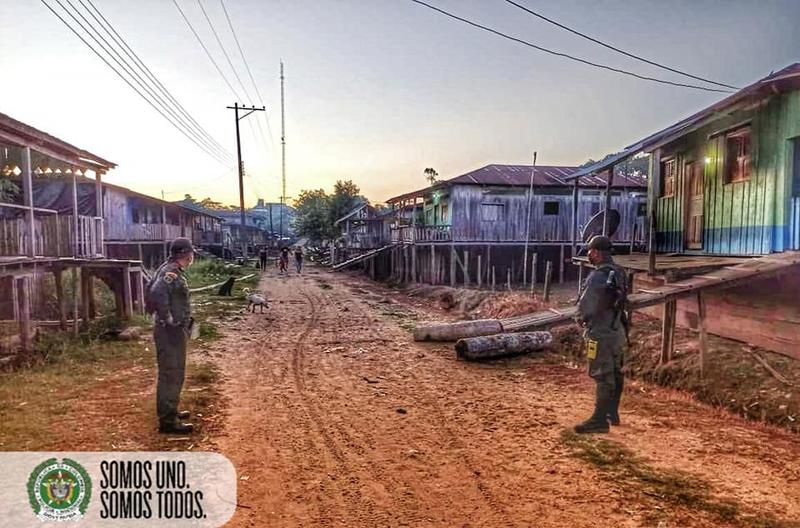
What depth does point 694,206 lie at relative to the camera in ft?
38.5

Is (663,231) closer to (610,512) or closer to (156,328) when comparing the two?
(610,512)

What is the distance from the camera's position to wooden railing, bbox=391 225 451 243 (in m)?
24.9

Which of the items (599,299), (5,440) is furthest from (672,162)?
(5,440)

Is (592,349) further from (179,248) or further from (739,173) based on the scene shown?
(739,173)

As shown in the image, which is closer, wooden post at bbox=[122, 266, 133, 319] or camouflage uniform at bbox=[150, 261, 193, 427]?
camouflage uniform at bbox=[150, 261, 193, 427]

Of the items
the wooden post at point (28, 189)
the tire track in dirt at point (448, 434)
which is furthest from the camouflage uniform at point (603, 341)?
the wooden post at point (28, 189)

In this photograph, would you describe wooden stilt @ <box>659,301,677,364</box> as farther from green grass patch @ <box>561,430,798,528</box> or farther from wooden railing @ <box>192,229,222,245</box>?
wooden railing @ <box>192,229,222,245</box>

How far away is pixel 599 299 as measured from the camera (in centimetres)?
527

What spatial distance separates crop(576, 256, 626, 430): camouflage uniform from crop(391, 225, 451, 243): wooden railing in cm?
1901

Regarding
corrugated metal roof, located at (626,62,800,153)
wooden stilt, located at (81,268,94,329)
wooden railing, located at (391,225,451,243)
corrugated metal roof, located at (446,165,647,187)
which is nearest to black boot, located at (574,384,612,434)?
corrugated metal roof, located at (626,62,800,153)

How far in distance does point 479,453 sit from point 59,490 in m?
3.82

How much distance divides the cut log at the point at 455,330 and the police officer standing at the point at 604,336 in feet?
16.8

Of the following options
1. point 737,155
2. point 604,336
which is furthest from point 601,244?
point 737,155

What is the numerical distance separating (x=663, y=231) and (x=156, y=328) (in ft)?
43.4
